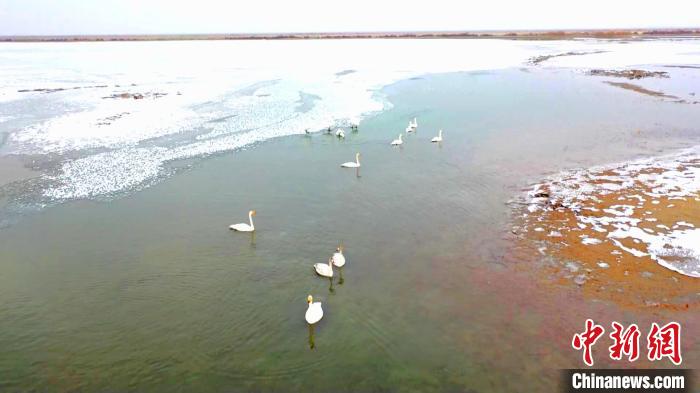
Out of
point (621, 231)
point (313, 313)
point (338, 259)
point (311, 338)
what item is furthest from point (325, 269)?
point (621, 231)

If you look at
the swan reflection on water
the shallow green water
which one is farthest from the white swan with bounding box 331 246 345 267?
the swan reflection on water

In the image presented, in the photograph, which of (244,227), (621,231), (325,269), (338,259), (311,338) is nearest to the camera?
(311,338)

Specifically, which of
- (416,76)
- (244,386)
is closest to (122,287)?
(244,386)

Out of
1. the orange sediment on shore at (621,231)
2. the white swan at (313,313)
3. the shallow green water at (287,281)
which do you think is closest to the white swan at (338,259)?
the shallow green water at (287,281)

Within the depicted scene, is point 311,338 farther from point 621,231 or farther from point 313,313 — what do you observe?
point 621,231

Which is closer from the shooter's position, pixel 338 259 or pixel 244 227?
pixel 338 259

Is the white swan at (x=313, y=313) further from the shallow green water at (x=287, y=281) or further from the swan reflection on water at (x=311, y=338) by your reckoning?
the shallow green water at (x=287, y=281)

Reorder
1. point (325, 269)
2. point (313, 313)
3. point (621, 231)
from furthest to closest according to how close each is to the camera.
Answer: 1. point (621, 231)
2. point (325, 269)
3. point (313, 313)

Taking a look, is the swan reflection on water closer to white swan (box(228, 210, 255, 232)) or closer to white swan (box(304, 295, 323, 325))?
white swan (box(304, 295, 323, 325))
